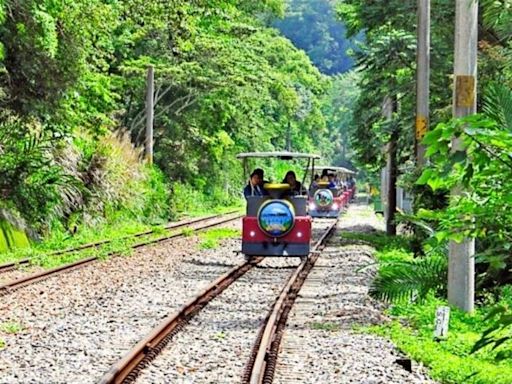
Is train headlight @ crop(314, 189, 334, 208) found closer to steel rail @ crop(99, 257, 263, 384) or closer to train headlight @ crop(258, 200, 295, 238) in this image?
train headlight @ crop(258, 200, 295, 238)

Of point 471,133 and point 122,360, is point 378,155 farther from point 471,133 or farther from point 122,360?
point 471,133

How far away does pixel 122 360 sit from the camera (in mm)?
8867

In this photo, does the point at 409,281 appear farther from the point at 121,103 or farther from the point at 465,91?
the point at 121,103

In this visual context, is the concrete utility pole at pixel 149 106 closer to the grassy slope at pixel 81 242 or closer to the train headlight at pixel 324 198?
the grassy slope at pixel 81 242

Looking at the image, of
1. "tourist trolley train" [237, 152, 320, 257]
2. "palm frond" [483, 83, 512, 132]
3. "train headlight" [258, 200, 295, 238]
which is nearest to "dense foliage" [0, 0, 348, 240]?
"tourist trolley train" [237, 152, 320, 257]

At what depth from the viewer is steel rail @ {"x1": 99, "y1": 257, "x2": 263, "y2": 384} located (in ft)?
27.8

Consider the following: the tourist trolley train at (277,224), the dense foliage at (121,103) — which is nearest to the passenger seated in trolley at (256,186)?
the tourist trolley train at (277,224)

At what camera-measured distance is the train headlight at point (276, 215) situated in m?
19.1

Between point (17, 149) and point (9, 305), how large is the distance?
9878 millimetres

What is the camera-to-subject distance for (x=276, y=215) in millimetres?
19094

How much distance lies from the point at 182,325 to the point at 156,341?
4.47ft

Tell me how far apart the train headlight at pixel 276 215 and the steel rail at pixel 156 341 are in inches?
110

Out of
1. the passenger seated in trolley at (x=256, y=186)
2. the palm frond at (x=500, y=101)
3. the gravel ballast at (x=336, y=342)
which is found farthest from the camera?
the passenger seated in trolley at (x=256, y=186)

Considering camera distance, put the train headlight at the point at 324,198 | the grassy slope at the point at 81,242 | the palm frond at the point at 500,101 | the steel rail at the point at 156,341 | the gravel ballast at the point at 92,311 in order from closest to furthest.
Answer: the steel rail at the point at 156,341
the palm frond at the point at 500,101
the gravel ballast at the point at 92,311
the grassy slope at the point at 81,242
the train headlight at the point at 324,198
